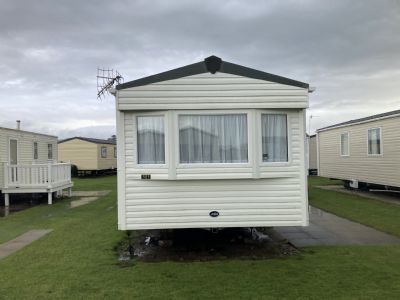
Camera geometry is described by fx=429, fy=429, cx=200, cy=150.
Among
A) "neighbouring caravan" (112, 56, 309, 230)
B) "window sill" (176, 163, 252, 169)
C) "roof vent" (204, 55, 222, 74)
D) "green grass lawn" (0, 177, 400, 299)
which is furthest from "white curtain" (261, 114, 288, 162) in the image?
"green grass lawn" (0, 177, 400, 299)

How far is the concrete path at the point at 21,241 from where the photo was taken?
760 cm

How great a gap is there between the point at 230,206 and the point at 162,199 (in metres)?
1.10

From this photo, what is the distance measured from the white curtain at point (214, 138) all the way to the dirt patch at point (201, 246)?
160 centimetres

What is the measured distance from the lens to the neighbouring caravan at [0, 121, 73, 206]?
14859mm

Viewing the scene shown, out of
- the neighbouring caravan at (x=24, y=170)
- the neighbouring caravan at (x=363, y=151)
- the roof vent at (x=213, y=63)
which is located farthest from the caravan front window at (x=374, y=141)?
the neighbouring caravan at (x=24, y=170)

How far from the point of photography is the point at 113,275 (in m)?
5.93

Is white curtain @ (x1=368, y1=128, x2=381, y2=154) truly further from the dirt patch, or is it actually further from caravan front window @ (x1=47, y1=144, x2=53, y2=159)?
caravan front window @ (x1=47, y1=144, x2=53, y2=159)

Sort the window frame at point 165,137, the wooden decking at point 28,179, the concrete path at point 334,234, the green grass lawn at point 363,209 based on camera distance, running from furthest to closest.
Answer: the wooden decking at point 28,179 → the green grass lawn at point 363,209 → the concrete path at point 334,234 → the window frame at point 165,137

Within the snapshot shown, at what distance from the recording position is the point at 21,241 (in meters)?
8.45

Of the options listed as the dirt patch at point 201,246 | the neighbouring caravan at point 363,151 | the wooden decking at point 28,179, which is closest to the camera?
the dirt patch at point 201,246

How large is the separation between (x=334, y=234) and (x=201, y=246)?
9.39 feet

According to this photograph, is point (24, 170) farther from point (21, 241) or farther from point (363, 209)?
point (363, 209)

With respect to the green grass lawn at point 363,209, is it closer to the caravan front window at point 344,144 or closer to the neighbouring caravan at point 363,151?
the neighbouring caravan at point 363,151

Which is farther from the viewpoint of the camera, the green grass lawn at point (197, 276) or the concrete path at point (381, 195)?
the concrete path at point (381, 195)
